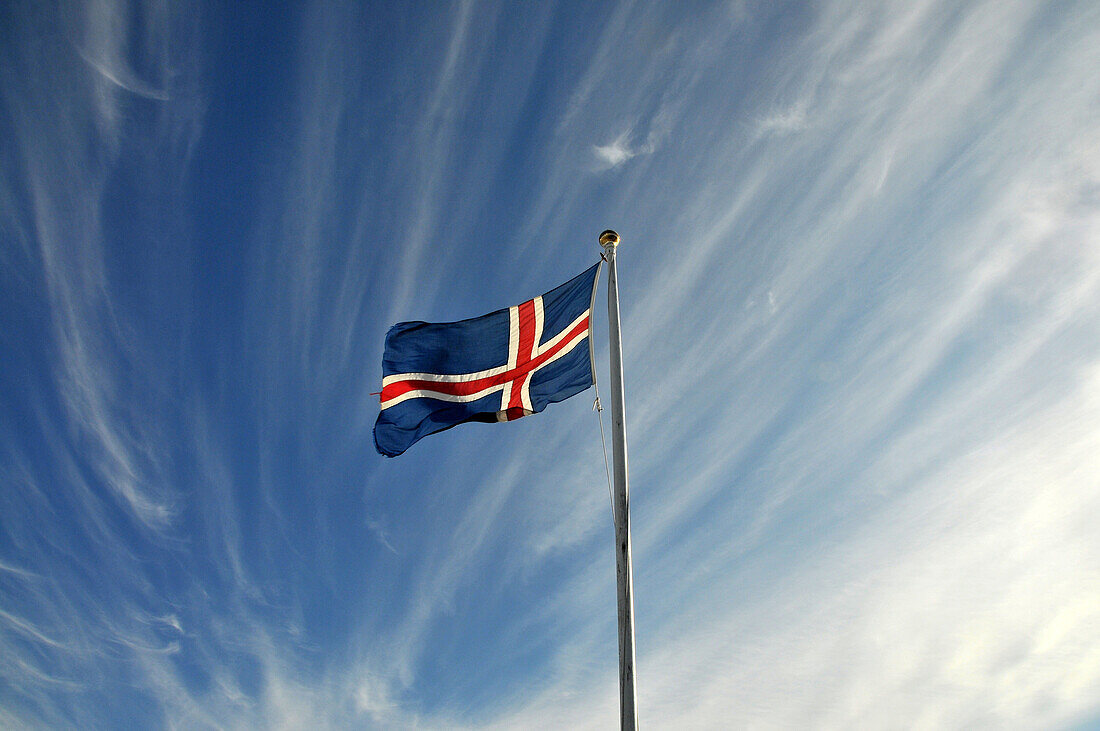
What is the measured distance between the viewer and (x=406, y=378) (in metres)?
16.0

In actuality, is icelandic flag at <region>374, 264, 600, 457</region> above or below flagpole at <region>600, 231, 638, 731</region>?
above

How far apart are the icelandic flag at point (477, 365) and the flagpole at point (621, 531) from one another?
98cm

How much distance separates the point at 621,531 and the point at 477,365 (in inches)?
228

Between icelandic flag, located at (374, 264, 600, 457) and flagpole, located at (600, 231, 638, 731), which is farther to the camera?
icelandic flag, located at (374, 264, 600, 457)

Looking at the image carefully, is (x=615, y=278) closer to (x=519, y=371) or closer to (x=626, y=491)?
(x=519, y=371)

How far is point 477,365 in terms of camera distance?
627 inches

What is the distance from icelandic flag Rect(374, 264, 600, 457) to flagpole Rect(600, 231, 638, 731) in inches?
38.6

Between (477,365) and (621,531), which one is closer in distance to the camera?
(621,531)

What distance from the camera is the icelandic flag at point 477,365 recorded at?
49.9 feet

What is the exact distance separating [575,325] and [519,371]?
1.69 metres

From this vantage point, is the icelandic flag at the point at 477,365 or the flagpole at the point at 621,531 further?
the icelandic flag at the point at 477,365

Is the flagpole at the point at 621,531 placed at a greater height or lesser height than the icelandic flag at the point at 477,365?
lesser

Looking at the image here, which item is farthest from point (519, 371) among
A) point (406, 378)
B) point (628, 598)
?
point (628, 598)

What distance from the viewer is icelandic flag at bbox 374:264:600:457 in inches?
599
